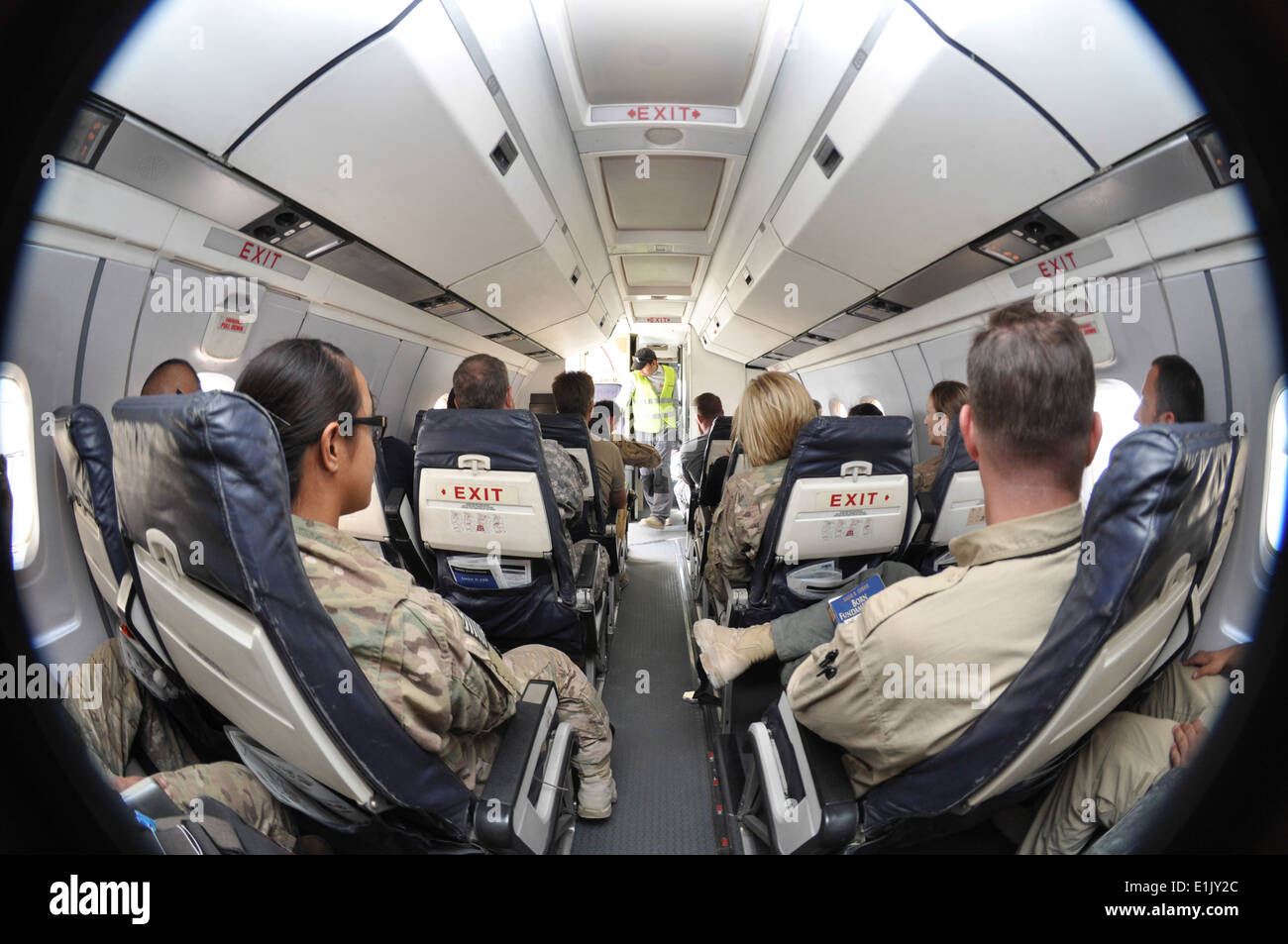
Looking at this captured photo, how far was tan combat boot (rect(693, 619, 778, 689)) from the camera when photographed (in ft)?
5.88

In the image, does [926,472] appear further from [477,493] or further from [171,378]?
[171,378]

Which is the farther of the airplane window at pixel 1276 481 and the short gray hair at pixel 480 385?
the short gray hair at pixel 480 385

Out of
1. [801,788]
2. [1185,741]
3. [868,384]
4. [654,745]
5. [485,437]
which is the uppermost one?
[868,384]

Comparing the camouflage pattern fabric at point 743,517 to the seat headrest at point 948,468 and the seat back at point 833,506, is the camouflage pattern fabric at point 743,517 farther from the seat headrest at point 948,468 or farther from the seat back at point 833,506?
the seat headrest at point 948,468

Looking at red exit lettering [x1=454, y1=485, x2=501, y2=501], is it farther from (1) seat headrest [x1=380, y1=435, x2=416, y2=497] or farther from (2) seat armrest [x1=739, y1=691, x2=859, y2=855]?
(2) seat armrest [x1=739, y1=691, x2=859, y2=855]

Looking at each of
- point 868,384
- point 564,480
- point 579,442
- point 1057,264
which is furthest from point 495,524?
point 868,384

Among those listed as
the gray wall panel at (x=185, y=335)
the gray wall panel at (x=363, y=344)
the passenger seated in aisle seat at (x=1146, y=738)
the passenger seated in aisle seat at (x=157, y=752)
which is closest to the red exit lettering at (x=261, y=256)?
the gray wall panel at (x=185, y=335)

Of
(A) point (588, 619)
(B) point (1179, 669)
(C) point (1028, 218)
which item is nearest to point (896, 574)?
(B) point (1179, 669)

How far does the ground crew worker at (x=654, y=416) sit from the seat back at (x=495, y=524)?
4.43 metres

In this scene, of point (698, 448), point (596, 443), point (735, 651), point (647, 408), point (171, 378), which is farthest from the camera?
point (647, 408)

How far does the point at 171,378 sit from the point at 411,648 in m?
1.17

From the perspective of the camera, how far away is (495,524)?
2.02 m

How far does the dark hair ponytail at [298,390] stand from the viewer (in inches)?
36.8
